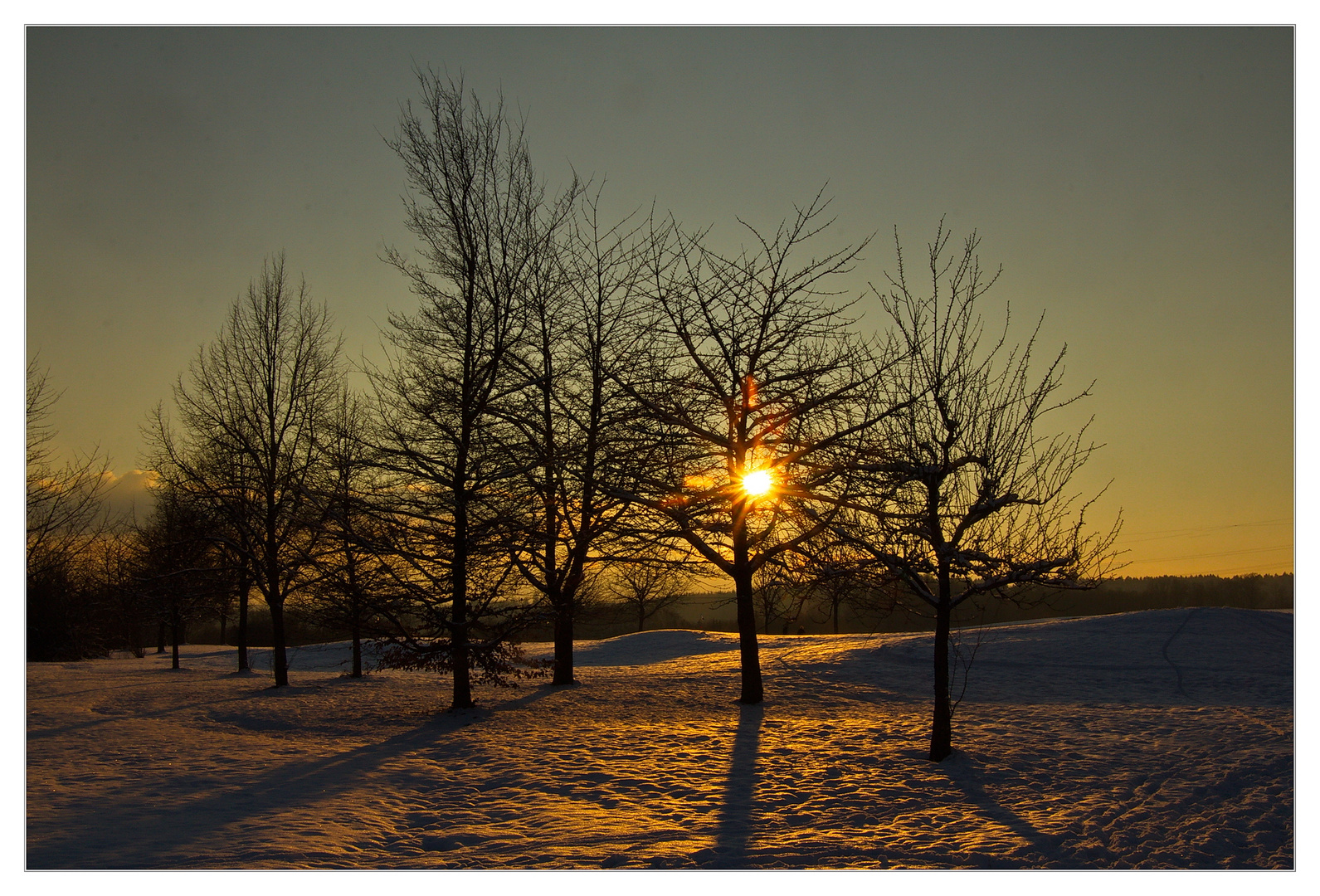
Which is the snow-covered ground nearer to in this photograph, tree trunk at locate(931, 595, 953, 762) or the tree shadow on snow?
the tree shadow on snow

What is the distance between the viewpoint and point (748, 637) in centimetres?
1459

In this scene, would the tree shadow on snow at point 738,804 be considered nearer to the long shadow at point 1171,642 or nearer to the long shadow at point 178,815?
the long shadow at point 178,815

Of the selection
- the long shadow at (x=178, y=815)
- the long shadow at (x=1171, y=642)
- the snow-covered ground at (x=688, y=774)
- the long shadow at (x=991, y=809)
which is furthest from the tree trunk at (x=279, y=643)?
the long shadow at (x=1171, y=642)

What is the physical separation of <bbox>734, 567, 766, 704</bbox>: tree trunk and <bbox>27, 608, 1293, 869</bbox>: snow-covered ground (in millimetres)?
449

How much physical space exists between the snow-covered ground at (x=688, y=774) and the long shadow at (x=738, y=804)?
0.12 feet

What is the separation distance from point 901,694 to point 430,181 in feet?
43.4

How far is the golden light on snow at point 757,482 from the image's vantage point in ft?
45.8

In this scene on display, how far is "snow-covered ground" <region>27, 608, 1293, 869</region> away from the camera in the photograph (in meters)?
7.04

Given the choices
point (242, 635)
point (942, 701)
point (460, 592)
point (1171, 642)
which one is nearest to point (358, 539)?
point (460, 592)

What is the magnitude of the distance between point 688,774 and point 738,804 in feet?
4.55

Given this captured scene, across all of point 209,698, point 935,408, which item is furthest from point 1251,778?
point 209,698

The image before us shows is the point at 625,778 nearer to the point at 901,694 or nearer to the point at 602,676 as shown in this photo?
the point at 901,694

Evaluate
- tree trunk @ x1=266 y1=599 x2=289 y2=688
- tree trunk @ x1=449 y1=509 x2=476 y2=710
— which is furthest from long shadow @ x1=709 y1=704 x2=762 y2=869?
tree trunk @ x1=266 y1=599 x2=289 y2=688

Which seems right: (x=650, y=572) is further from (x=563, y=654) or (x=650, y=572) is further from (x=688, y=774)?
(x=688, y=774)
